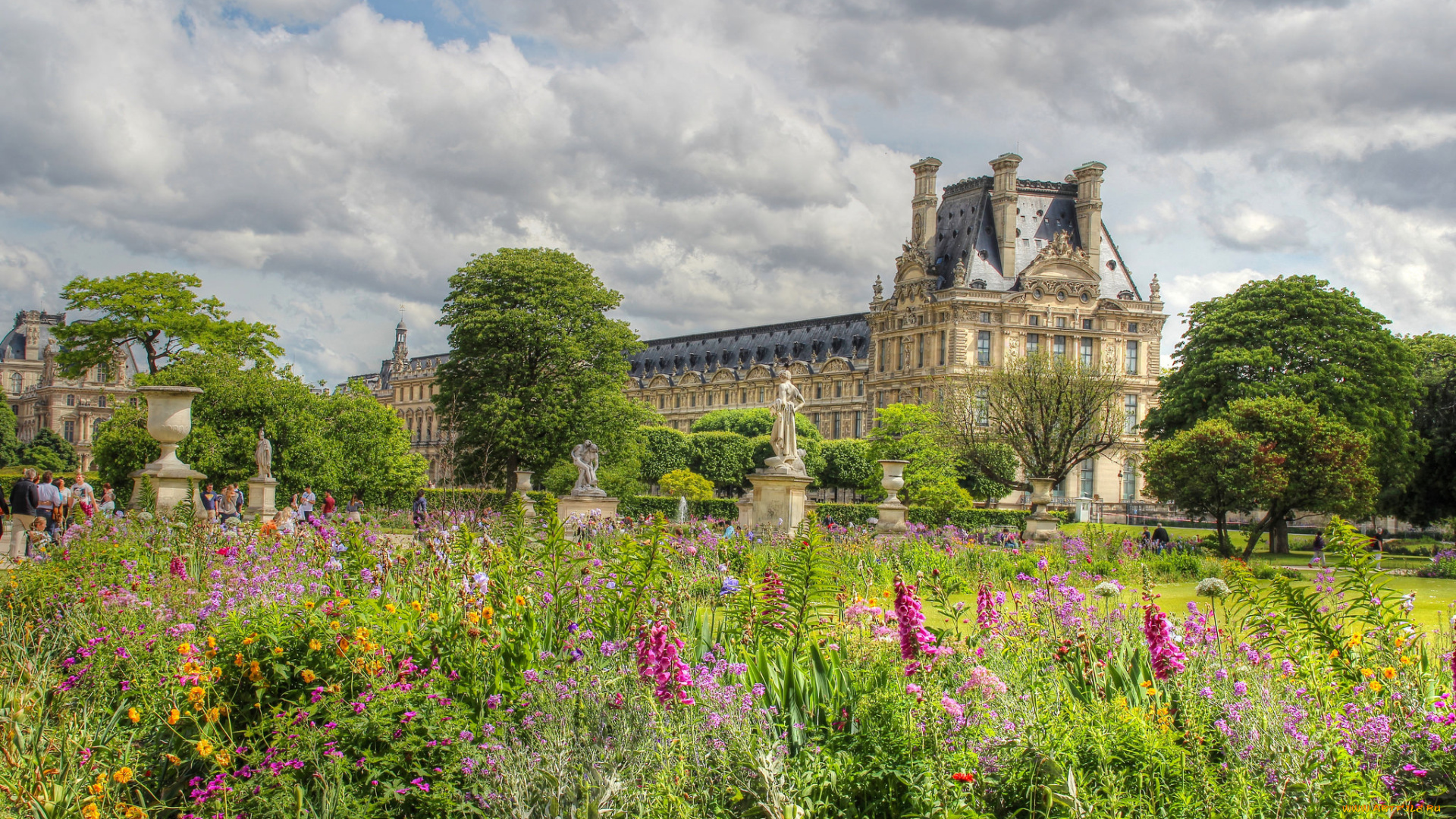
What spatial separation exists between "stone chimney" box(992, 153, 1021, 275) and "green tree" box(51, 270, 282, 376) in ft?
164

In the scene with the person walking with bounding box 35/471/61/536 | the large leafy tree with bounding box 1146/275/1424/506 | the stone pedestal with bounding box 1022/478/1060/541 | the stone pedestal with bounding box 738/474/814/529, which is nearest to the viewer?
the person walking with bounding box 35/471/61/536

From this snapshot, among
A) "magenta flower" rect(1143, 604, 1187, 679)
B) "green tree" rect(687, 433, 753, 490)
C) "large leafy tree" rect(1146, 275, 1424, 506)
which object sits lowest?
"magenta flower" rect(1143, 604, 1187, 679)

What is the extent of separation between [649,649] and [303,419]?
1145 inches

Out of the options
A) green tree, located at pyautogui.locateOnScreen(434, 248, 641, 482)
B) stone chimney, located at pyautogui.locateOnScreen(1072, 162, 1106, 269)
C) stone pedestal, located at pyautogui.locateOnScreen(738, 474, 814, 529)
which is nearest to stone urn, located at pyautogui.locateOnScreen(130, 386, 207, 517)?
stone pedestal, located at pyautogui.locateOnScreen(738, 474, 814, 529)

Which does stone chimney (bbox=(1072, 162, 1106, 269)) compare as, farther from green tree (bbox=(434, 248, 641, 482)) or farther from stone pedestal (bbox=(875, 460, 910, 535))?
stone pedestal (bbox=(875, 460, 910, 535))

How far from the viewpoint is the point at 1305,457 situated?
93.7ft

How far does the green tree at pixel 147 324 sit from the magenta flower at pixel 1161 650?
3669 cm

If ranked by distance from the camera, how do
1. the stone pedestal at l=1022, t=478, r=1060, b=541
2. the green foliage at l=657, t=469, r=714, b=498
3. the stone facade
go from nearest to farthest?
1. the stone pedestal at l=1022, t=478, r=1060, b=541
2. the green foliage at l=657, t=469, r=714, b=498
3. the stone facade

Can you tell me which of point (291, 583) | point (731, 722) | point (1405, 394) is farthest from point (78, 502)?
point (1405, 394)

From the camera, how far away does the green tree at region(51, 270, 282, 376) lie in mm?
37625

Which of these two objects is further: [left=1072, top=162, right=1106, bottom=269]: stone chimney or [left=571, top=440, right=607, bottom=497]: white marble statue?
[left=1072, top=162, right=1106, bottom=269]: stone chimney

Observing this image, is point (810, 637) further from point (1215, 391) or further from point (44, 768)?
point (1215, 391)

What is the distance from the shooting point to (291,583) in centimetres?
676

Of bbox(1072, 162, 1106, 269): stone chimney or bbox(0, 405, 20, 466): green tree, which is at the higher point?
bbox(1072, 162, 1106, 269): stone chimney
